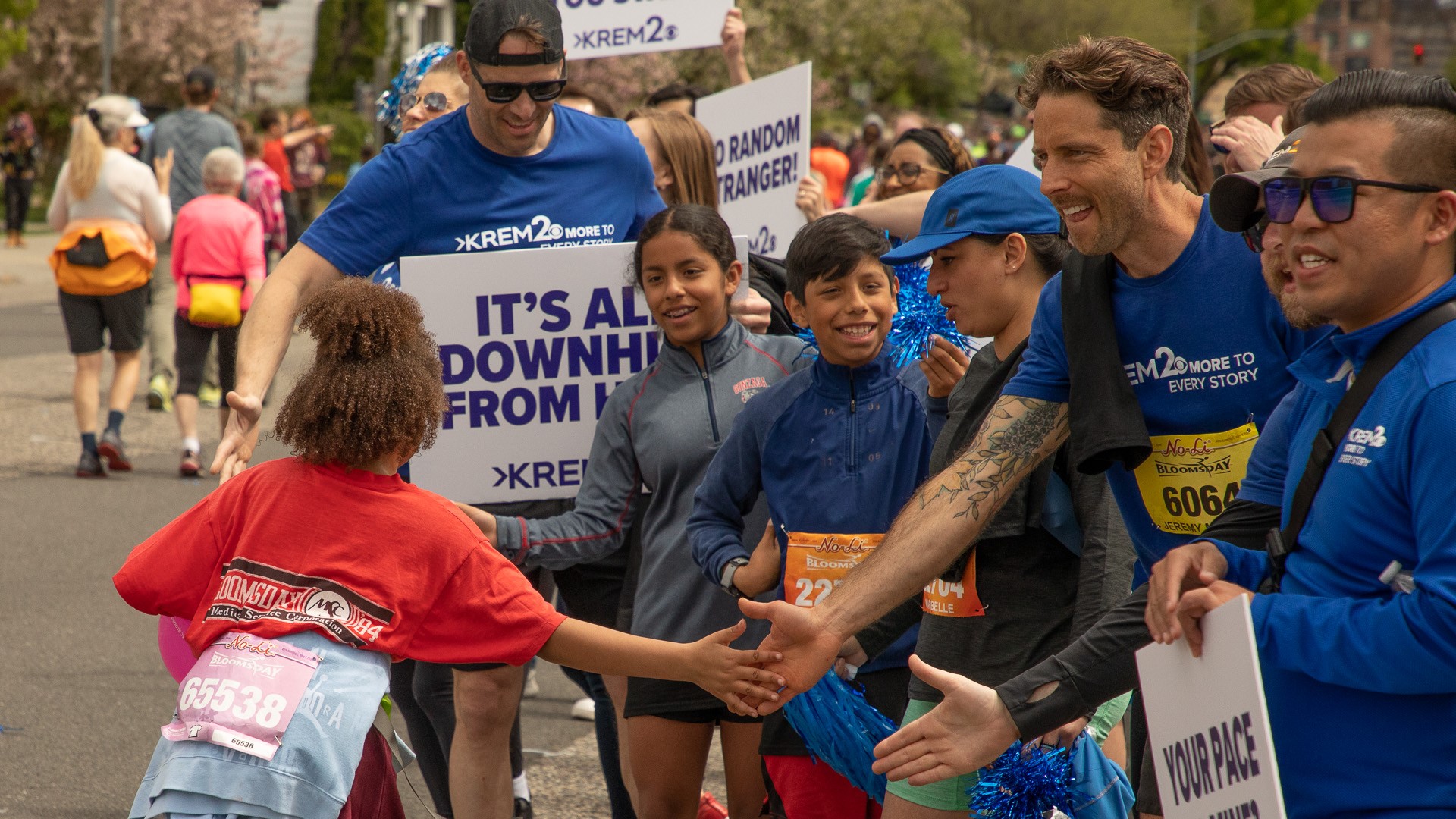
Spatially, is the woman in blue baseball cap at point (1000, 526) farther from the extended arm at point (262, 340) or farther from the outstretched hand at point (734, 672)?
the extended arm at point (262, 340)

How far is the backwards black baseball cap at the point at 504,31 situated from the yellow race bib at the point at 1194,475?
82.5 inches

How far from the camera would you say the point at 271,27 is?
5256 cm

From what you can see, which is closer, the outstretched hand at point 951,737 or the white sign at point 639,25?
the outstretched hand at point 951,737

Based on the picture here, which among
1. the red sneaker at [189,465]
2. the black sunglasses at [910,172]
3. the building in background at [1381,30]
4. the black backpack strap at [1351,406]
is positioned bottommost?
the red sneaker at [189,465]

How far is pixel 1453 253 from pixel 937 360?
154 cm

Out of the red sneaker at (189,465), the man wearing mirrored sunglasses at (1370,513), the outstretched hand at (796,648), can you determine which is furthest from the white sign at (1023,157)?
the red sneaker at (189,465)

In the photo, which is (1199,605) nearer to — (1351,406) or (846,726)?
(1351,406)

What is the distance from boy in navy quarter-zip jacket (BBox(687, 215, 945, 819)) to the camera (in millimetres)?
3719

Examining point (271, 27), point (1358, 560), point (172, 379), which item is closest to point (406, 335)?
point (1358, 560)

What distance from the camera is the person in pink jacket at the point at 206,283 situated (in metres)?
10.5

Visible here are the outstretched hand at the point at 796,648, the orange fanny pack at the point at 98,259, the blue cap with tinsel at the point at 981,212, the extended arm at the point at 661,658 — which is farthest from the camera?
the orange fanny pack at the point at 98,259

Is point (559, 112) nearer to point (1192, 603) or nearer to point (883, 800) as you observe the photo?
point (883, 800)

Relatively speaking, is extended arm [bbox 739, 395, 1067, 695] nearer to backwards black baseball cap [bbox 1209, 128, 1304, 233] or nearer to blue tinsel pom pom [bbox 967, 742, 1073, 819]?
blue tinsel pom pom [bbox 967, 742, 1073, 819]

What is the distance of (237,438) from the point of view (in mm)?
3525
